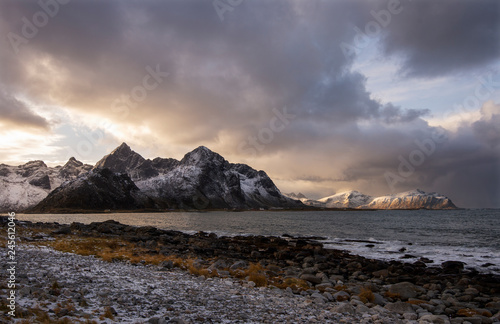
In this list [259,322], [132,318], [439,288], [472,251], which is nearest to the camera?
[132,318]

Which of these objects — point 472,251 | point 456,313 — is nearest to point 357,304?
point 456,313

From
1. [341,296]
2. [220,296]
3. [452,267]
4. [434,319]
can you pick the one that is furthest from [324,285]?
[452,267]

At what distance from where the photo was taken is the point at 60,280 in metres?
15.6

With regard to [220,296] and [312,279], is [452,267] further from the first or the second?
[220,296]

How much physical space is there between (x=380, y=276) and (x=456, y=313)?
10.8 meters

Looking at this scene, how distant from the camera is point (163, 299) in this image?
1438 cm

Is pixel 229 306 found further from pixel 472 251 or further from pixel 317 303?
pixel 472 251

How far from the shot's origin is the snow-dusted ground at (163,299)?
12141mm

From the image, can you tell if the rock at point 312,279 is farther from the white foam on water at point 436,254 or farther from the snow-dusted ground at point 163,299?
the white foam on water at point 436,254

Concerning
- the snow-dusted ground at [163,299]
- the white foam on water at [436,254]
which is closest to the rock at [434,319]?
the snow-dusted ground at [163,299]

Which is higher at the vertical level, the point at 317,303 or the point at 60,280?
the point at 60,280

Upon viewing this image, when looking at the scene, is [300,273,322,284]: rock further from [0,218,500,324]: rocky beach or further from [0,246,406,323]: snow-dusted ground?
[0,246,406,323]: snow-dusted ground

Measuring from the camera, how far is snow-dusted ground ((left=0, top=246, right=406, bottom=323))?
39.8 feet

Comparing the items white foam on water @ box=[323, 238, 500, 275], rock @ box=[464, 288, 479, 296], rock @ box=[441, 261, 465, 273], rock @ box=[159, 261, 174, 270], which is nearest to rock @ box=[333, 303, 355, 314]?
rock @ box=[464, 288, 479, 296]
